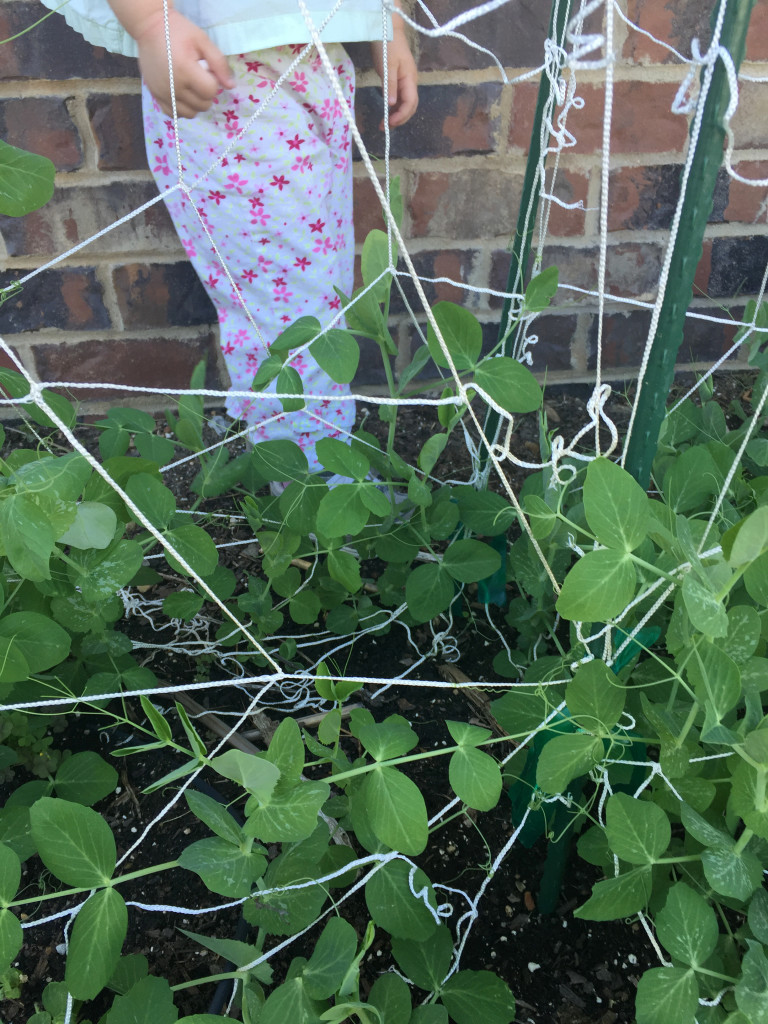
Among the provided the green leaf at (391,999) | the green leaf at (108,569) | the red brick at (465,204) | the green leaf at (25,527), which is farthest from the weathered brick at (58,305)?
→ the green leaf at (391,999)

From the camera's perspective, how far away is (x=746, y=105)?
1342 mm

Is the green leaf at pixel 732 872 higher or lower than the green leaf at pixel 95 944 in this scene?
higher

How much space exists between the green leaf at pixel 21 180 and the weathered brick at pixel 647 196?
102 cm

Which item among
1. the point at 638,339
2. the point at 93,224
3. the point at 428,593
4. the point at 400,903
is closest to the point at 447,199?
the point at 638,339

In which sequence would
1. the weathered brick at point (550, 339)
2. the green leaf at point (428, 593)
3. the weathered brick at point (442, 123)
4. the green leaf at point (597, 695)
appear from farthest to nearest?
the weathered brick at point (550, 339), the weathered brick at point (442, 123), the green leaf at point (428, 593), the green leaf at point (597, 695)

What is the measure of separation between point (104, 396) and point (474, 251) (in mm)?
740

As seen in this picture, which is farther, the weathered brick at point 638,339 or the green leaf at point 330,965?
the weathered brick at point 638,339

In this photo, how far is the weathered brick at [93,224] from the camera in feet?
4.28

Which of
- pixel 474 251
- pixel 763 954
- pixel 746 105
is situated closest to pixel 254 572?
pixel 474 251

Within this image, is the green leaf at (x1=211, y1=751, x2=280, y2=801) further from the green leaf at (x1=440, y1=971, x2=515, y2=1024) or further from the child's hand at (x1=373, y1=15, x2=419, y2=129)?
the child's hand at (x1=373, y1=15, x2=419, y2=129)

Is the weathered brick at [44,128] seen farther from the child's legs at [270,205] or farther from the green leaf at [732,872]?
the green leaf at [732,872]

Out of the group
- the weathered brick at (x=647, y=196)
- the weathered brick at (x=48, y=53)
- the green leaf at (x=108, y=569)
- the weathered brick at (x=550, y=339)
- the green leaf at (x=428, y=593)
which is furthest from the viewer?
the weathered brick at (x=550, y=339)

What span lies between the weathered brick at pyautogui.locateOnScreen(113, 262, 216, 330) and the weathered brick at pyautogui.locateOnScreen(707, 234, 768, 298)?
935 millimetres

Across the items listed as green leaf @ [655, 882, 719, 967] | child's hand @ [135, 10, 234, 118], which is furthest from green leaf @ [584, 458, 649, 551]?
child's hand @ [135, 10, 234, 118]
